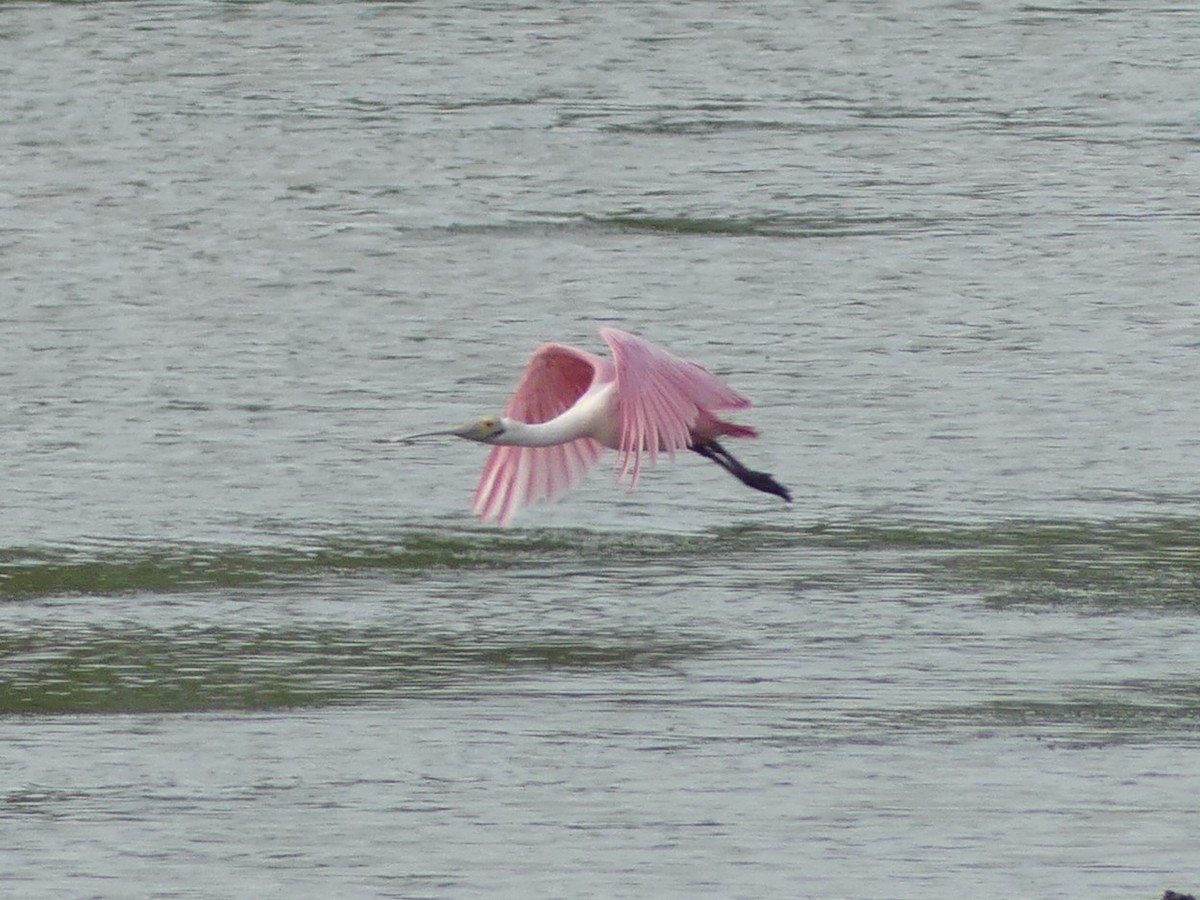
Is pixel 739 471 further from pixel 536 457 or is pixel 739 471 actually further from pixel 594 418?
pixel 536 457

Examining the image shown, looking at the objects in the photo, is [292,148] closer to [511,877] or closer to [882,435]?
[882,435]

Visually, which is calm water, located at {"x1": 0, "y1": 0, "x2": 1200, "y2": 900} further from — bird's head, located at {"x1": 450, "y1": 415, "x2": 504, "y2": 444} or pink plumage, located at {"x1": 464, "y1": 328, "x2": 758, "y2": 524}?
bird's head, located at {"x1": 450, "y1": 415, "x2": 504, "y2": 444}

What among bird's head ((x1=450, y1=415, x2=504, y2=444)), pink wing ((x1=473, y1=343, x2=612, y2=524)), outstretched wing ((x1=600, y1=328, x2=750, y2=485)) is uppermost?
outstretched wing ((x1=600, y1=328, x2=750, y2=485))

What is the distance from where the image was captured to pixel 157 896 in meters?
6.06

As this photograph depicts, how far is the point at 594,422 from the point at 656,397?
244mm

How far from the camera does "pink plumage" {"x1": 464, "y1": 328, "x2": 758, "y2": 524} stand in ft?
25.3

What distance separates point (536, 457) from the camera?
829cm

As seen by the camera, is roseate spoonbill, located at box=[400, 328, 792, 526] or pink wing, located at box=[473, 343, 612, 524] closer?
roseate spoonbill, located at box=[400, 328, 792, 526]

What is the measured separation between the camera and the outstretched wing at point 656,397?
768 centimetres

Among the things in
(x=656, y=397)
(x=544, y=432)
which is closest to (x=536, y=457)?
(x=544, y=432)

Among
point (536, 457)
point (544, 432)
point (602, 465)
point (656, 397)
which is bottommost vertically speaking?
point (602, 465)

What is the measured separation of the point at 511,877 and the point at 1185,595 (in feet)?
7.76

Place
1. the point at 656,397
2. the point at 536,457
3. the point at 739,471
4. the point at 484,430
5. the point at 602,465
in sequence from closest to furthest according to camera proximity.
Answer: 1. the point at 656,397
2. the point at 484,430
3. the point at 739,471
4. the point at 536,457
5. the point at 602,465

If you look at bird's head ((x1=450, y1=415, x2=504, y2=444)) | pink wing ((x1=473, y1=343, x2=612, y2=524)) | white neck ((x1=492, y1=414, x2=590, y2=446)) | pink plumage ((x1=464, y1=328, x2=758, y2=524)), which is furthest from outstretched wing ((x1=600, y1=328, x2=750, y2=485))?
pink wing ((x1=473, y1=343, x2=612, y2=524))
